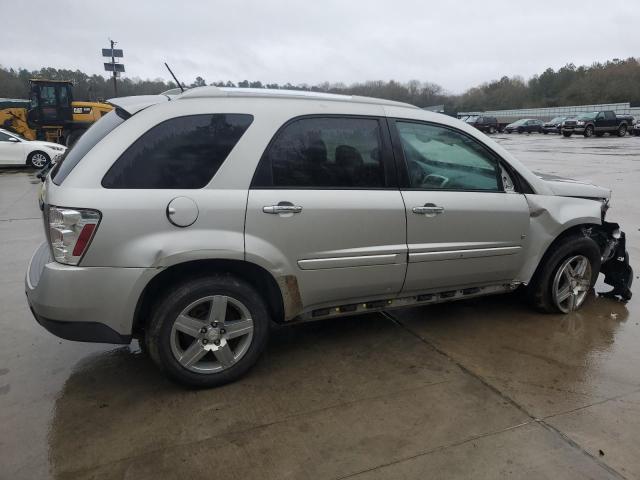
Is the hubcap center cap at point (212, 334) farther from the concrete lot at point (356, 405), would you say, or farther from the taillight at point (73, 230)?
the taillight at point (73, 230)

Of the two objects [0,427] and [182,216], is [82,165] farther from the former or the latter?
[0,427]

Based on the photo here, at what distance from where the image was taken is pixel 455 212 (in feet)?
11.4

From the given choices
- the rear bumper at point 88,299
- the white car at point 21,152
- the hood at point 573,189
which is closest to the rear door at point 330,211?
the rear bumper at point 88,299

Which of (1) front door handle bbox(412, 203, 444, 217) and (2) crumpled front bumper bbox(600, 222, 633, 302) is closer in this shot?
(1) front door handle bbox(412, 203, 444, 217)

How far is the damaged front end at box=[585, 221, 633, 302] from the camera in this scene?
4.43 meters

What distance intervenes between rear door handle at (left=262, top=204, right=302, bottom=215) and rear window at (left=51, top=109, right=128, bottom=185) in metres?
1.01

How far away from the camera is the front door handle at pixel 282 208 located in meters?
2.91

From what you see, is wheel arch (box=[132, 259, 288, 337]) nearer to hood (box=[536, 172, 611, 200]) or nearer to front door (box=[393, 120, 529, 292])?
front door (box=[393, 120, 529, 292])

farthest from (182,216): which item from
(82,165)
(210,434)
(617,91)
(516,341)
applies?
(617,91)

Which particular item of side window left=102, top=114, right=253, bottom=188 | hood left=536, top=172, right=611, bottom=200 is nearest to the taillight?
side window left=102, top=114, right=253, bottom=188

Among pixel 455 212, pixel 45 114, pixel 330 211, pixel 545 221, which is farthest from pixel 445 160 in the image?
pixel 45 114

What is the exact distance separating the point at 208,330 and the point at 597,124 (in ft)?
124

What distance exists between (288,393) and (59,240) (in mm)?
1583

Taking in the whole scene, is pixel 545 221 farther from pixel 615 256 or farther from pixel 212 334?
pixel 212 334
